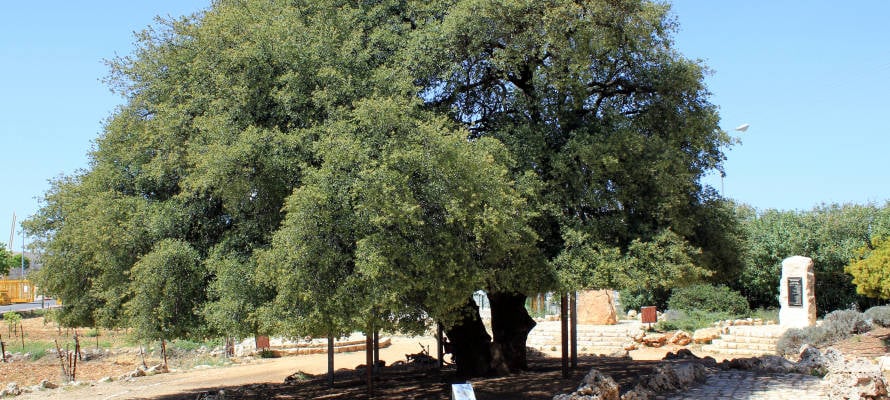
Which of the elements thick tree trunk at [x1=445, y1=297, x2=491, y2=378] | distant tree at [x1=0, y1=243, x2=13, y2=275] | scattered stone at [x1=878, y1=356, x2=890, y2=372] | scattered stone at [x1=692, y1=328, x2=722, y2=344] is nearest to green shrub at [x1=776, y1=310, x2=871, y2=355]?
scattered stone at [x1=692, y1=328, x2=722, y2=344]

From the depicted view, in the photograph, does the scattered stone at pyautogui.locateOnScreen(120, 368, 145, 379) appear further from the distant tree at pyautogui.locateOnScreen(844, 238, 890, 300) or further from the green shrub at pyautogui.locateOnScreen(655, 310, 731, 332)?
the distant tree at pyautogui.locateOnScreen(844, 238, 890, 300)

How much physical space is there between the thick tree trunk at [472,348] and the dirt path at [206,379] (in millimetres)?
7401

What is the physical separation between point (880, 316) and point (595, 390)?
16136mm

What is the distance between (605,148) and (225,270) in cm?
783

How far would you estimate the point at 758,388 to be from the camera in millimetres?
16016

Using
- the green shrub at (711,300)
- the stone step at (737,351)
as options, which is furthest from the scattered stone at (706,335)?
the green shrub at (711,300)

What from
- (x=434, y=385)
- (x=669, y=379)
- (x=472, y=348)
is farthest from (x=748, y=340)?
(x=434, y=385)

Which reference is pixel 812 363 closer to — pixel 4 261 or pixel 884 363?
pixel 884 363

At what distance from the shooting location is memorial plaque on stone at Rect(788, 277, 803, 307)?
94.5ft

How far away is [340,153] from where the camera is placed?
1229 cm

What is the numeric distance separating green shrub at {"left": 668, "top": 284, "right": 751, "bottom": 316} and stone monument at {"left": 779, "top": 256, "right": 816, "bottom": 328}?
567 cm

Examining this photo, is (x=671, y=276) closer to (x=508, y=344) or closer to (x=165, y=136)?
(x=508, y=344)

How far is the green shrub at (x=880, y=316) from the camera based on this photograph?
24.5 meters

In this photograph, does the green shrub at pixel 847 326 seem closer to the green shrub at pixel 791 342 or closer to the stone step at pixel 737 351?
the green shrub at pixel 791 342
